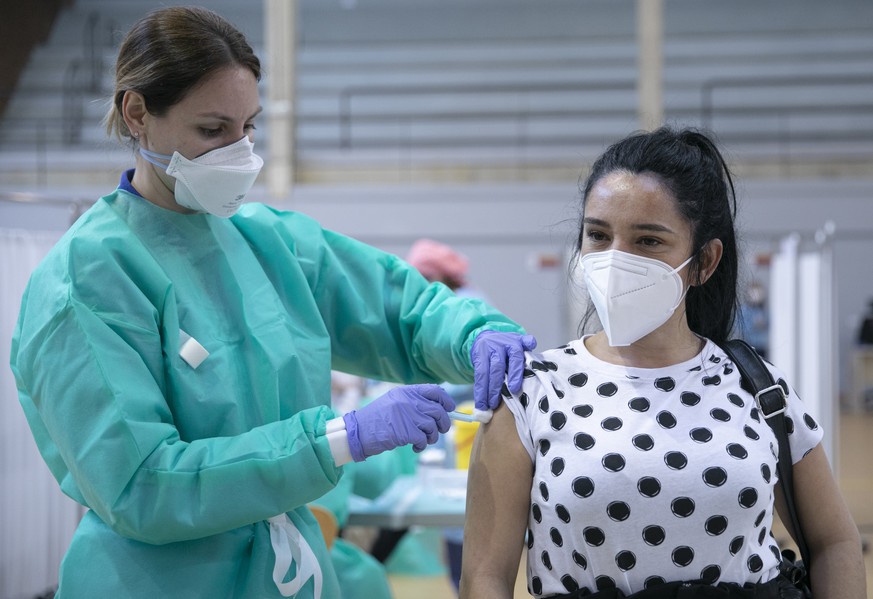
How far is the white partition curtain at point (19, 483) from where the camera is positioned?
3.25 meters

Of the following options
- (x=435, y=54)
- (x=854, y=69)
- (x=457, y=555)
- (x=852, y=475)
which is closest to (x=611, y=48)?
(x=435, y=54)

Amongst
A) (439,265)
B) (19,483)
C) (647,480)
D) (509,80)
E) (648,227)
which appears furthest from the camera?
(509,80)

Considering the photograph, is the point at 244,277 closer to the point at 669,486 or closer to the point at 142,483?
the point at 142,483

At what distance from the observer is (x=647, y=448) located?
1311 mm

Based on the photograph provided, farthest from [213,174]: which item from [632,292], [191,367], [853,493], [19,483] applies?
[853,493]

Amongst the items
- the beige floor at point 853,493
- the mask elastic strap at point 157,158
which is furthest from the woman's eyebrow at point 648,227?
the beige floor at point 853,493

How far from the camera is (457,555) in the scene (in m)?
3.41

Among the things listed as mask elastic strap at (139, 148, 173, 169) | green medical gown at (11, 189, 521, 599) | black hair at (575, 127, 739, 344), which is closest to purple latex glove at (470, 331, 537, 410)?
green medical gown at (11, 189, 521, 599)

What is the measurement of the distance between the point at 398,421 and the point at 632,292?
1.31 ft

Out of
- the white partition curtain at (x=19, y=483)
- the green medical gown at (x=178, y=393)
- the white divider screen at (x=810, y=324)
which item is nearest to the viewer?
the green medical gown at (x=178, y=393)

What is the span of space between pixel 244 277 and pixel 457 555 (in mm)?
2162

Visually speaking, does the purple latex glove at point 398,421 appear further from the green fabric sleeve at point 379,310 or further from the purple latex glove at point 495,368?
the green fabric sleeve at point 379,310

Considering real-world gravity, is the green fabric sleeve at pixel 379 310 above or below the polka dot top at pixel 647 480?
above

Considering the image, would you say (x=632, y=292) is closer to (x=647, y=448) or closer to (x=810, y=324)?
(x=647, y=448)
